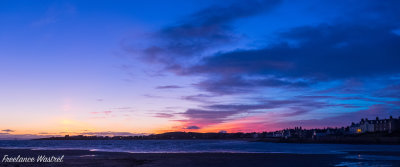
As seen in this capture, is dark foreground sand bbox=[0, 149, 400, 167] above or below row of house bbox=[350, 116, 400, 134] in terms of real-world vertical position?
below

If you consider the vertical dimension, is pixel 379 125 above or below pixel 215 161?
above

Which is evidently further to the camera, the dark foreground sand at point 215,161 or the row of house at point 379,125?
the row of house at point 379,125

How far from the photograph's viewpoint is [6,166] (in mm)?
30656

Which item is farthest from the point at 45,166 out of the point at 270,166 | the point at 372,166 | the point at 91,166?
the point at 372,166

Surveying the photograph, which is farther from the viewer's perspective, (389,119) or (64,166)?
Result: (389,119)

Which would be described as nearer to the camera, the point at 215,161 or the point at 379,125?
the point at 215,161

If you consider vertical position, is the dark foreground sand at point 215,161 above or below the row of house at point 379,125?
below

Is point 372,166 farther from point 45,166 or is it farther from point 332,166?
point 45,166

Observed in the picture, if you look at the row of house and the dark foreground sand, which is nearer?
the dark foreground sand

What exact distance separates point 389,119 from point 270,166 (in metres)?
158

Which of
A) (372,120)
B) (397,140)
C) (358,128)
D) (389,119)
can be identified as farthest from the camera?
(358,128)

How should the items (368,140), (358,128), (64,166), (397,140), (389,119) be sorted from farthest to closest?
1. (358,128)
2. (389,119)
3. (368,140)
4. (397,140)
5. (64,166)

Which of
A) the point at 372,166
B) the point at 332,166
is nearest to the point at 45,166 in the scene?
the point at 332,166

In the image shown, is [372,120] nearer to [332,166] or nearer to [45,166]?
[332,166]
